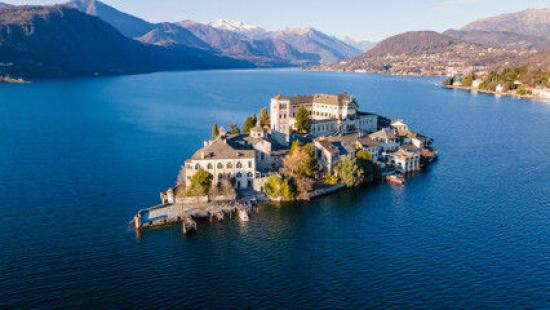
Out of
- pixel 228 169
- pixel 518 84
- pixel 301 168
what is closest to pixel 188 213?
pixel 228 169

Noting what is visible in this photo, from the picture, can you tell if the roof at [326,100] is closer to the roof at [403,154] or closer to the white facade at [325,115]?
the white facade at [325,115]

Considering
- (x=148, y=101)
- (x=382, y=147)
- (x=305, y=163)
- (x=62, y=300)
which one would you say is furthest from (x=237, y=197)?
(x=148, y=101)

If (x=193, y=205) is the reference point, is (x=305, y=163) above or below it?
above

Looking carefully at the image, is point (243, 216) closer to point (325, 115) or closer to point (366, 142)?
point (366, 142)

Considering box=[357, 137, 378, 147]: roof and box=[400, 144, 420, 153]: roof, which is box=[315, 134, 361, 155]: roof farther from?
box=[400, 144, 420, 153]: roof

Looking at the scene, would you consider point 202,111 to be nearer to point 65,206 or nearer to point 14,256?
point 65,206

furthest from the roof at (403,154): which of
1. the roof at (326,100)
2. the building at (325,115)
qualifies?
the roof at (326,100)

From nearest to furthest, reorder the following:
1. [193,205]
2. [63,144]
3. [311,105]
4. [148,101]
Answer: [193,205] → [63,144] → [311,105] → [148,101]

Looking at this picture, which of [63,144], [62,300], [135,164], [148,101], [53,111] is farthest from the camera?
[148,101]
